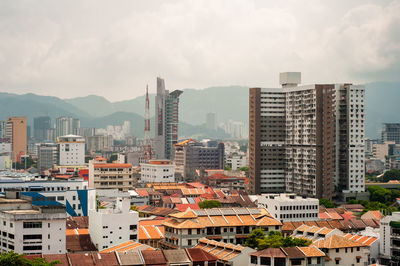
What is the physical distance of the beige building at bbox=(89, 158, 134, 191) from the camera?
98.9 m

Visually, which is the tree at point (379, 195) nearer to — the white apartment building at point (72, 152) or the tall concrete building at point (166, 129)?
the white apartment building at point (72, 152)

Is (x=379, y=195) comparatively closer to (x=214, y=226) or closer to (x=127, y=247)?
(x=214, y=226)

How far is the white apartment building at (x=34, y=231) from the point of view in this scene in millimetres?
46719

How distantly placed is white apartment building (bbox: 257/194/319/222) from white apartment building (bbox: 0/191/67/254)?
2515cm

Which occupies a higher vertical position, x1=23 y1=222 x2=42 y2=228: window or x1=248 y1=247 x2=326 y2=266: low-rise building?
x1=23 y1=222 x2=42 y2=228: window

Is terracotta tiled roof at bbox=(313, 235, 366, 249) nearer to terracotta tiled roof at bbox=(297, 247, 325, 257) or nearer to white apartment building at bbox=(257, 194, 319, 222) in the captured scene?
terracotta tiled roof at bbox=(297, 247, 325, 257)

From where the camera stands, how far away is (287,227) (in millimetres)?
60750

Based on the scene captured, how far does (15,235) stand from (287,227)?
24995 millimetres

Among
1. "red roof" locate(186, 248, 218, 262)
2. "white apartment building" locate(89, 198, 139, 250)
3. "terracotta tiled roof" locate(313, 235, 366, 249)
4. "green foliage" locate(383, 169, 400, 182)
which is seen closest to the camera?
"red roof" locate(186, 248, 218, 262)

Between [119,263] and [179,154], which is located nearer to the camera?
[119,263]

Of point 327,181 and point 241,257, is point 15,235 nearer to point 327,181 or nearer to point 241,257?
point 241,257

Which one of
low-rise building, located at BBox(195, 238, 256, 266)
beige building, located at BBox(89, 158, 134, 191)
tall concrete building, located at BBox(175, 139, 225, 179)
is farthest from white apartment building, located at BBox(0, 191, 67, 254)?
tall concrete building, located at BBox(175, 139, 225, 179)

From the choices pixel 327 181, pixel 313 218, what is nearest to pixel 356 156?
pixel 327 181

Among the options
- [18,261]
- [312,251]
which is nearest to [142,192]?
[312,251]
